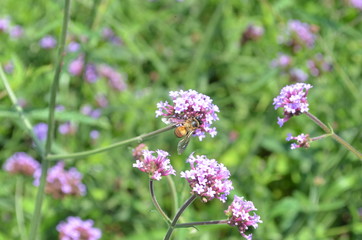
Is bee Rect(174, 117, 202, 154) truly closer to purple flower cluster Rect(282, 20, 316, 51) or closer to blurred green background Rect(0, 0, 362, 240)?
blurred green background Rect(0, 0, 362, 240)

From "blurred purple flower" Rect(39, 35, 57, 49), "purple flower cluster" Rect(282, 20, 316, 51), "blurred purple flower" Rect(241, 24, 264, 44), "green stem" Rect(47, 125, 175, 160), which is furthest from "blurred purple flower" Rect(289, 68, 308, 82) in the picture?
"green stem" Rect(47, 125, 175, 160)

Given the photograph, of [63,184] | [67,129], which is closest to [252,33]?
[67,129]

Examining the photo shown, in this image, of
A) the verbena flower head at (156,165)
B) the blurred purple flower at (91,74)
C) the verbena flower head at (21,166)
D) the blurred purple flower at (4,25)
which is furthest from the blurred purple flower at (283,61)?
the verbena flower head at (156,165)

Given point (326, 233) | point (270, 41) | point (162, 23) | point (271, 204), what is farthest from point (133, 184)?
point (270, 41)

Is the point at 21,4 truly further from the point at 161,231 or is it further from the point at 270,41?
the point at 161,231

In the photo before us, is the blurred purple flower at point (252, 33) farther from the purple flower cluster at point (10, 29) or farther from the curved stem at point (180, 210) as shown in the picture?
the curved stem at point (180, 210)

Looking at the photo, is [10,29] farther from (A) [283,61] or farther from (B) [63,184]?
(A) [283,61]

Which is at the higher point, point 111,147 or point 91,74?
point 91,74
